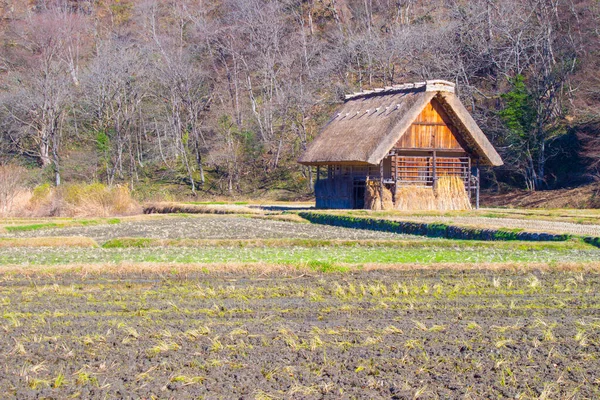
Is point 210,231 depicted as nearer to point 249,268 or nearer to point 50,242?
point 50,242

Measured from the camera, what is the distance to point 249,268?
14289 mm

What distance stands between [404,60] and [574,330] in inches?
1687

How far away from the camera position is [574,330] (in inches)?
354

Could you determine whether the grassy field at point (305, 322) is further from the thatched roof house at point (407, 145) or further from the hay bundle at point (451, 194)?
the hay bundle at point (451, 194)

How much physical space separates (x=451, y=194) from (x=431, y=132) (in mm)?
2897

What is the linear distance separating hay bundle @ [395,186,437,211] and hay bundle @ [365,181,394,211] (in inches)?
16.0

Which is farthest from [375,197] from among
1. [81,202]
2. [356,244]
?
[81,202]

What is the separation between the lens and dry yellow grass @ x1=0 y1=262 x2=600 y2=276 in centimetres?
1407

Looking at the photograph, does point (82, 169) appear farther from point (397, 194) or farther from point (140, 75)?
point (397, 194)

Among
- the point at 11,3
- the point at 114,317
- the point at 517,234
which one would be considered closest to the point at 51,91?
the point at 11,3

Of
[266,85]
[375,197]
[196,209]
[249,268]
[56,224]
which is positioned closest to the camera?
[249,268]

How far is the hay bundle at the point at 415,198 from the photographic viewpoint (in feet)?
103

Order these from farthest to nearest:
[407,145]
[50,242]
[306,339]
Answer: [407,145] < [50,242] < [306,339]

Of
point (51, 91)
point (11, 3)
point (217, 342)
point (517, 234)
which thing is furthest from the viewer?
point (11, 3)
